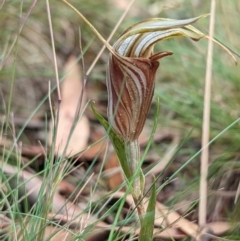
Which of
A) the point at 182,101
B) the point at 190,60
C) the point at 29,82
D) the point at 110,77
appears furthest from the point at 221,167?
the point at 29,82

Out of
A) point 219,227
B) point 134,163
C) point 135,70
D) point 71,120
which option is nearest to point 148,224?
point 134,163

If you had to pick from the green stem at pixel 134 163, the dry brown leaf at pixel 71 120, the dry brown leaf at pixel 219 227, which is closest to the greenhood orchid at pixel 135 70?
the green stem at pixel 134 163

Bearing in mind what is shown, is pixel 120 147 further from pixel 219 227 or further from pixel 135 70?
pixel 219 227

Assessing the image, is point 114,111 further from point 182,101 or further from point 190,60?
point 190,60

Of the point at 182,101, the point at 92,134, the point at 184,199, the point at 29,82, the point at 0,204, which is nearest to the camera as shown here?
the point at 0,204

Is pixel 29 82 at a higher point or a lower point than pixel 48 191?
higher

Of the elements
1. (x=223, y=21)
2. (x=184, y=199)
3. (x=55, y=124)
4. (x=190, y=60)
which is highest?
(x=223, y=21)

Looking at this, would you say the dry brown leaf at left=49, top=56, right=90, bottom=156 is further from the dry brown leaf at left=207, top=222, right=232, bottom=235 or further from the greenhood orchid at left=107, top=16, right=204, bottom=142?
the greenhood orchid at left=107, top=16, right=204, bottom=142

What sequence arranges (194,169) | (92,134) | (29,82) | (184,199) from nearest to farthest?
(184,199) → (194,169) → (92,134) → (29,82)

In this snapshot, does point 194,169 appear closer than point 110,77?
No

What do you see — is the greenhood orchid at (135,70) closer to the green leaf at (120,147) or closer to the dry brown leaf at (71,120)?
the green leaf at (120,147)
